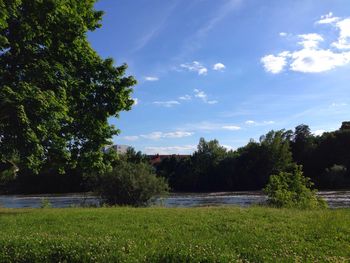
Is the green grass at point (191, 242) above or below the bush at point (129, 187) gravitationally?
below

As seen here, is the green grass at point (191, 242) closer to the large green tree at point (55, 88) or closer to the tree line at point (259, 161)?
the large green tree at point (55, 88)

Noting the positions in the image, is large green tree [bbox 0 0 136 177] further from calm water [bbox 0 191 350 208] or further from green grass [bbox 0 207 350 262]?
calm water [bbox 0 191 350 208]

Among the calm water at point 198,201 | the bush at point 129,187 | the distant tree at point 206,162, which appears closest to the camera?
the bush at point 129,187

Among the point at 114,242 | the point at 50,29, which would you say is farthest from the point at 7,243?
the point at 50,29

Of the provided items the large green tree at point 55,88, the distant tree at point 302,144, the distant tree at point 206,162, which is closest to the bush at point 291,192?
the large green tree at point 55,88

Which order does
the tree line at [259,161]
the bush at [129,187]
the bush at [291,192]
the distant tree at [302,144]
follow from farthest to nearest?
the distant tree at [302,144] → the tree line at [259,161] → the bush at [129,187] → the bush at [291,192]

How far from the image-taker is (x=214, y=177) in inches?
3917

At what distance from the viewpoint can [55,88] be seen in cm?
1934

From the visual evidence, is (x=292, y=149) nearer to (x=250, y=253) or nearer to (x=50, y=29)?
(x=50, y=29)

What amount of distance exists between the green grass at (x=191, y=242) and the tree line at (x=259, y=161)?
7211cm

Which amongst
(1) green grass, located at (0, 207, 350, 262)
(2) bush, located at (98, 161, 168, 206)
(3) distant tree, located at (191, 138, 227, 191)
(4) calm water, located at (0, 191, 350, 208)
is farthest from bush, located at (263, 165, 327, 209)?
(3) distant tree, located at (191, 138, 227, 191)

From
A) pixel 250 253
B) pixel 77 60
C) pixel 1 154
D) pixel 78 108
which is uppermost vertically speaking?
pixel 77 60

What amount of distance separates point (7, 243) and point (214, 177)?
3517 inches

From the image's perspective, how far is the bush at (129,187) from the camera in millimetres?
39438
